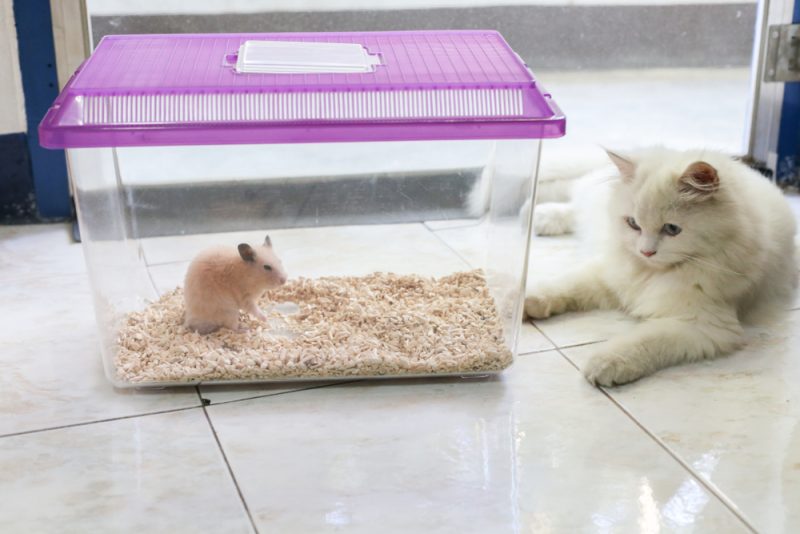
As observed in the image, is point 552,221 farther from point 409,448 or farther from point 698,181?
point 409,448

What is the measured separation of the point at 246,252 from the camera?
1.43 m

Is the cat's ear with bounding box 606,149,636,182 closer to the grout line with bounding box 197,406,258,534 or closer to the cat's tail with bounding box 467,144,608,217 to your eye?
the cat's tail with bounding box 467,144,608,217

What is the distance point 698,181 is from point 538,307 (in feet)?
1.15

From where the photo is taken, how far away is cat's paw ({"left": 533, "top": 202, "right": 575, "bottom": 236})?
207 centimetres

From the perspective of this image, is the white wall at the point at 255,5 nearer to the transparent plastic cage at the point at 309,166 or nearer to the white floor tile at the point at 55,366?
the transparent plastic cage at the point at 309,166

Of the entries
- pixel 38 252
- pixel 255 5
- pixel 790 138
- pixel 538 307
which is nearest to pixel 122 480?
pixel 538 307

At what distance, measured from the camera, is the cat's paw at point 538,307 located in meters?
1.64

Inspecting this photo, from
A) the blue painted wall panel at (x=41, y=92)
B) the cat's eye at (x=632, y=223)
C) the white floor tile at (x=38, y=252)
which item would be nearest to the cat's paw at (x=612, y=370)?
the cat's eye at (x=632, y=223)

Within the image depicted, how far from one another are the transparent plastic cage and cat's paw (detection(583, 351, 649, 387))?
127 mm

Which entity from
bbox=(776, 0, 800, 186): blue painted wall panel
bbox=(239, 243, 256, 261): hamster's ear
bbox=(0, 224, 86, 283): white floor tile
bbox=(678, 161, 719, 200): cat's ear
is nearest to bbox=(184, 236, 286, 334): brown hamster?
bbox=(239, 243, 256, 261): hamster's ear

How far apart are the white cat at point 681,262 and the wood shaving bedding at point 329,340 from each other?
18 centimetres

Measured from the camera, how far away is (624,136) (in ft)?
8.25

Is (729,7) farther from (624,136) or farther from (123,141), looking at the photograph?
(123,141)

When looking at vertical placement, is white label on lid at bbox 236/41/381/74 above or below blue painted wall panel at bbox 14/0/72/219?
above
